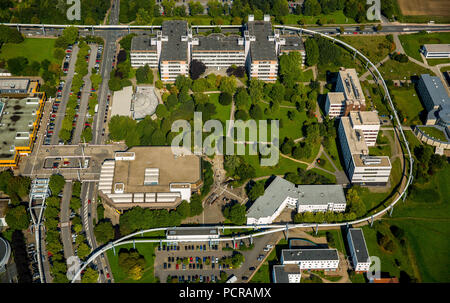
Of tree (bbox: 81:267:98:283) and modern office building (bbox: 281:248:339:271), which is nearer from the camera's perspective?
tree (bbox: 81:267:98:283)

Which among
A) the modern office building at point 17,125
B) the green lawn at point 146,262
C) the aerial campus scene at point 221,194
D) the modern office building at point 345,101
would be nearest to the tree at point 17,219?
the aerial campus scene at point 221,194

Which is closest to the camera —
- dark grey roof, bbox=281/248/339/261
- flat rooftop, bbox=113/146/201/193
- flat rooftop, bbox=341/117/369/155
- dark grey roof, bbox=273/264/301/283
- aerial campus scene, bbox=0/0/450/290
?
dark grey roof, bbox=273/264/301/283

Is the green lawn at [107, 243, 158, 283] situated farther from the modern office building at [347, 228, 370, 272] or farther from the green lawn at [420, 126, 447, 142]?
the green lawn at [420, 126, 447, 142]

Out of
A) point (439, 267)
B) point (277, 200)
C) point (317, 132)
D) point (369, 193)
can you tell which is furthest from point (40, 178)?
point (439, 267)

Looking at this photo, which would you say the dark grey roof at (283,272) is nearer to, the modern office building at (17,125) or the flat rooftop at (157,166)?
the flat rooftop at (157,166)

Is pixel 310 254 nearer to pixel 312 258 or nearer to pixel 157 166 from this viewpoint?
pixel 312 258

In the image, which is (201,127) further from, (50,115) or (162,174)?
(50,115)

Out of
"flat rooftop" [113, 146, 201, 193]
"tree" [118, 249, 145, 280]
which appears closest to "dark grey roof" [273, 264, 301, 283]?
"tree" [118, 249, 145, 280]
